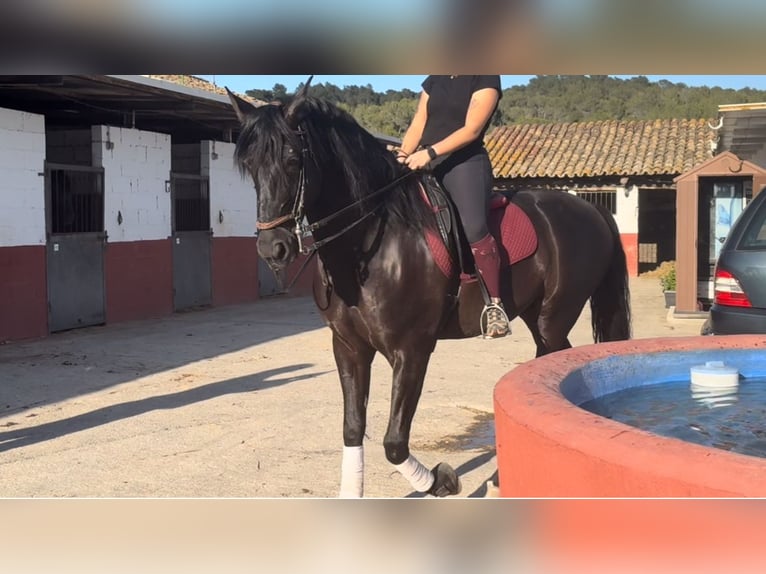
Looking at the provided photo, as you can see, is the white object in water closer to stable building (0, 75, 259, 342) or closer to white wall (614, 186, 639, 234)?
stable building (0, 75, 259, 342)

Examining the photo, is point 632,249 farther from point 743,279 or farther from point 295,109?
point 295,109

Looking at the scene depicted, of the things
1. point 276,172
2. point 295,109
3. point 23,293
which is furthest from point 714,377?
point 23,293

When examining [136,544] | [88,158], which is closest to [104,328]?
[88,158]

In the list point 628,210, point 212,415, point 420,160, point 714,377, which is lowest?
point 212,415

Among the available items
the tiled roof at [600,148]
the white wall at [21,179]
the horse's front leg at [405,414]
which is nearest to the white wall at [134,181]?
the white wall at [21,179]

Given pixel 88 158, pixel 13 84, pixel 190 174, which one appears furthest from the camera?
pixel 190 174

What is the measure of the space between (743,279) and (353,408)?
266cm

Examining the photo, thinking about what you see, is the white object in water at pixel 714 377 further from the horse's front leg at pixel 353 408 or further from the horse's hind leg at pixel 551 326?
the horse's hind leg at pixel 551 326

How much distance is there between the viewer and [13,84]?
9.92m

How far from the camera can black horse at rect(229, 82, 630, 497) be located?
11.7 ft

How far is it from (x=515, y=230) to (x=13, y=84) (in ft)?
25.3

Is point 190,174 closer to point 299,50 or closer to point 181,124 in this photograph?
point 181,124

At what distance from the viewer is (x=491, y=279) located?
4375 mm

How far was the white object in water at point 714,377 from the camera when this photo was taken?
340 centimetres
